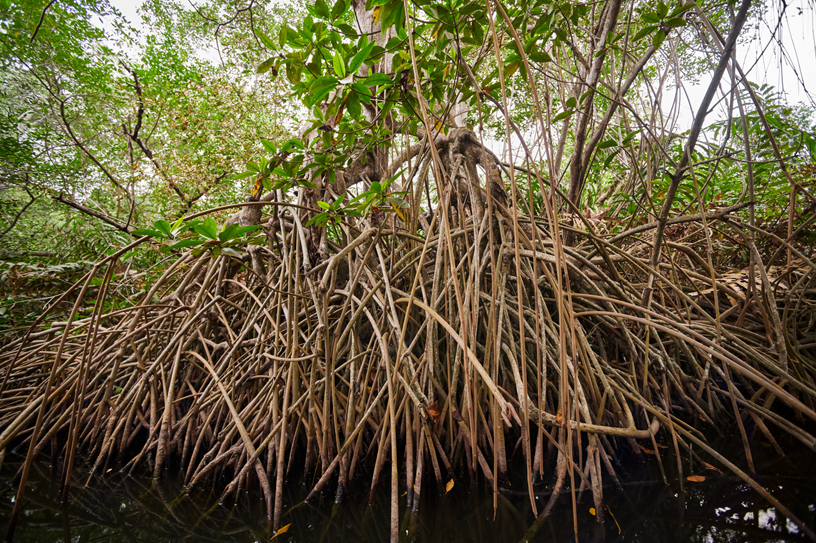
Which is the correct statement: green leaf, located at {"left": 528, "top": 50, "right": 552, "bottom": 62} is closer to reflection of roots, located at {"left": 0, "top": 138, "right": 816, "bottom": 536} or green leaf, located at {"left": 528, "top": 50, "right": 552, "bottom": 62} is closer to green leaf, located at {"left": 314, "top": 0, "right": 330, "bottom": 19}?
reflection of roots, located at {"left": 0, "top": 138, "right": 816, "bottom": 536}

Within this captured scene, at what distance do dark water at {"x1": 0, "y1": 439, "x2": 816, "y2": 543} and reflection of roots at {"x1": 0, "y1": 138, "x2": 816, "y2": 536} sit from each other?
0.07 m

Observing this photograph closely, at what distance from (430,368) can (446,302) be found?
0.25m

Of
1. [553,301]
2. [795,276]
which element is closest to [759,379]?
[553,301]

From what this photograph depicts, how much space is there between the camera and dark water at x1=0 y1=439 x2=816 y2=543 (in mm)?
989

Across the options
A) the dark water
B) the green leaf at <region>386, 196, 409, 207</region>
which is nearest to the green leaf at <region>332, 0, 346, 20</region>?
the green leaf at <region>386, 196, 409, 207</region>

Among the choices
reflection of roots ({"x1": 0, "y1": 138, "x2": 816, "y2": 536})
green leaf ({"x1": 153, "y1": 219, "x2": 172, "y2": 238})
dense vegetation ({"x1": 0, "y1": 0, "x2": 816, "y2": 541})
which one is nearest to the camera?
green leaf ({"x1": 153, "y1": 219, "x2": 172, "y2": 238})

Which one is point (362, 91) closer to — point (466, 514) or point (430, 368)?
point (430, 368)

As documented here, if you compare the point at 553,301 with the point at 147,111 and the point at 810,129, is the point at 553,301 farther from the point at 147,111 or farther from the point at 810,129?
the point at 147,111

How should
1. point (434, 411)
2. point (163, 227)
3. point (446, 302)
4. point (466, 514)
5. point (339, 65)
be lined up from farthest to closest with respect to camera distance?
point (446, 302) → point (434, 411) → point (466, 514) → point (339, 65) → point (163, 227)

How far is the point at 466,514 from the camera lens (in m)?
1.14

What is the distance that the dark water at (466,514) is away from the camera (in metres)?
0.99

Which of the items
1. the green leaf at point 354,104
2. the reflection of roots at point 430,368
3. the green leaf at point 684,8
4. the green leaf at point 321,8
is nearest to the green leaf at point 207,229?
the reflection of roots at point 430,368

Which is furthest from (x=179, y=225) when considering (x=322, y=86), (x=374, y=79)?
(x=374, y=79)

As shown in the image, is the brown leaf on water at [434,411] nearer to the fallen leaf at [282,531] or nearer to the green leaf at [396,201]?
the fallen leaf at [282,531]
